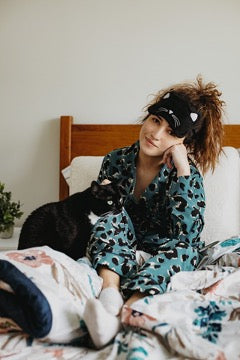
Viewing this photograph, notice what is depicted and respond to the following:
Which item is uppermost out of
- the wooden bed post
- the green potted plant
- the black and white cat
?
the wooden bed post

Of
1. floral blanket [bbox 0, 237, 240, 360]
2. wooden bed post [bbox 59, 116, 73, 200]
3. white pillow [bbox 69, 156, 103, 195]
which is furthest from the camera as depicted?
wooden bed post [bbox 59, 116, 73, 200]

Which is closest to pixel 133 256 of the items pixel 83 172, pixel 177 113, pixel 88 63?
pixel 177 113

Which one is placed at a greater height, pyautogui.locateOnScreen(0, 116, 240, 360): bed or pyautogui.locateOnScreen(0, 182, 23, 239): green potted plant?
pyautogui.locateOnScreen(0, 116, 240, 360): bed

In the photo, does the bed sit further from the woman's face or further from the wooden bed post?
the wooden bed post

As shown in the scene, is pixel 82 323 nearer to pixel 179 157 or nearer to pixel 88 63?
pixel 179 157

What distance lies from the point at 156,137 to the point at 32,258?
1.98ft

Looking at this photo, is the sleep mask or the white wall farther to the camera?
the white wall

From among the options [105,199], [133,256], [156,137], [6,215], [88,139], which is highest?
[156,137]

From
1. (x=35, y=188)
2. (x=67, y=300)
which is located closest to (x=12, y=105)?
(x=35, y=188)

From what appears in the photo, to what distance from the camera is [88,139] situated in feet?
6.38

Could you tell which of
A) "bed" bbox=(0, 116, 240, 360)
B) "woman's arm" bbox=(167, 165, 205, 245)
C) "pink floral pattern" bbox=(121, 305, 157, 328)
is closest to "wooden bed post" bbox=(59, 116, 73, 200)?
"woman's arm" bbox=(167, 165, 205, 245)

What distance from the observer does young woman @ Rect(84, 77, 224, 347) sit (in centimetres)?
102

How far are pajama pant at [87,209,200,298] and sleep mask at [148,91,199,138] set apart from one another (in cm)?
33

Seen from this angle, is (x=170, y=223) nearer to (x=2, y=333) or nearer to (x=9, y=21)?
(x=2, y=333)
